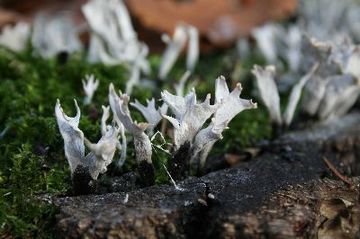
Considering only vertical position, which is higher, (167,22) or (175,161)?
(167,22)

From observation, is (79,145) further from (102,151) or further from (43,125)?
(43,125)

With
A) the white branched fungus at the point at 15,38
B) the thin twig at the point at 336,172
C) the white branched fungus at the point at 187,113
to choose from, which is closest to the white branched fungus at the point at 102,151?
the white branched fungus at the point at 187,113

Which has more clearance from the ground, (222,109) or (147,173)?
(222,109)

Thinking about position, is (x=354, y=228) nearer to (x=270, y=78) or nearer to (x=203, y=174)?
(x=203, y=174)

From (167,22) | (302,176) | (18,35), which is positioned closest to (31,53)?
(18,35)

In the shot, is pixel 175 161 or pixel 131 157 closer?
pixel 175 161

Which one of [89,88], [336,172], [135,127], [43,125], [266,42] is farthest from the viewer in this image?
[266,42]

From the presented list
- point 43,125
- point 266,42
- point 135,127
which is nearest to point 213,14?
point 266,42
